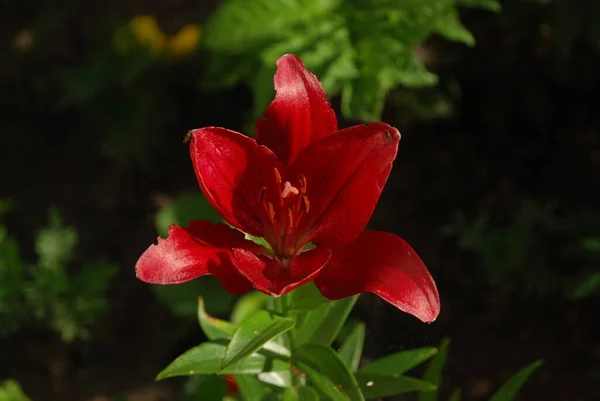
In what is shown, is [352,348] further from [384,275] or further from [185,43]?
[185,43]

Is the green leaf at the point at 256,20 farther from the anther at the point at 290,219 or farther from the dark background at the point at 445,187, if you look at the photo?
the anther at the point at 290,219

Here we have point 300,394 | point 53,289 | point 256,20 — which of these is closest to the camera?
point 300,394

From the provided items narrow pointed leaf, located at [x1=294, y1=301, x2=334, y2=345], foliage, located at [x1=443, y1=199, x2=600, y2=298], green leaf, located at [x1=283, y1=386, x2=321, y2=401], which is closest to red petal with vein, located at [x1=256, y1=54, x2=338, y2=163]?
narrow pointed leaf, located at [x1=294, y1=301, x2=334, y2=345]

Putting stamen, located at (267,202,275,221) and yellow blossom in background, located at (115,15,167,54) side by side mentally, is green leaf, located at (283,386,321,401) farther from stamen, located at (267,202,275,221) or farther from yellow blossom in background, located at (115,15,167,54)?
yellow blossom in background, located at (115,15,167,54)

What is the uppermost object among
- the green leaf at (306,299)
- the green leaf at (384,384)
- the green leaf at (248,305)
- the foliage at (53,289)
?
the green leaf at (306,299)

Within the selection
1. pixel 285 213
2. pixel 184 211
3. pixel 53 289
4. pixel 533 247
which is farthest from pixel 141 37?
pixel 285 213

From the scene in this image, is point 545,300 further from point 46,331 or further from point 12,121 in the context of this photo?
point 12,121

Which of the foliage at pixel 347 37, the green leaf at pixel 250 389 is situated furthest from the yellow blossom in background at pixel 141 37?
the green leaf at pixel 250 389

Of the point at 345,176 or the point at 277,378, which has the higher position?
the point at 345,176
